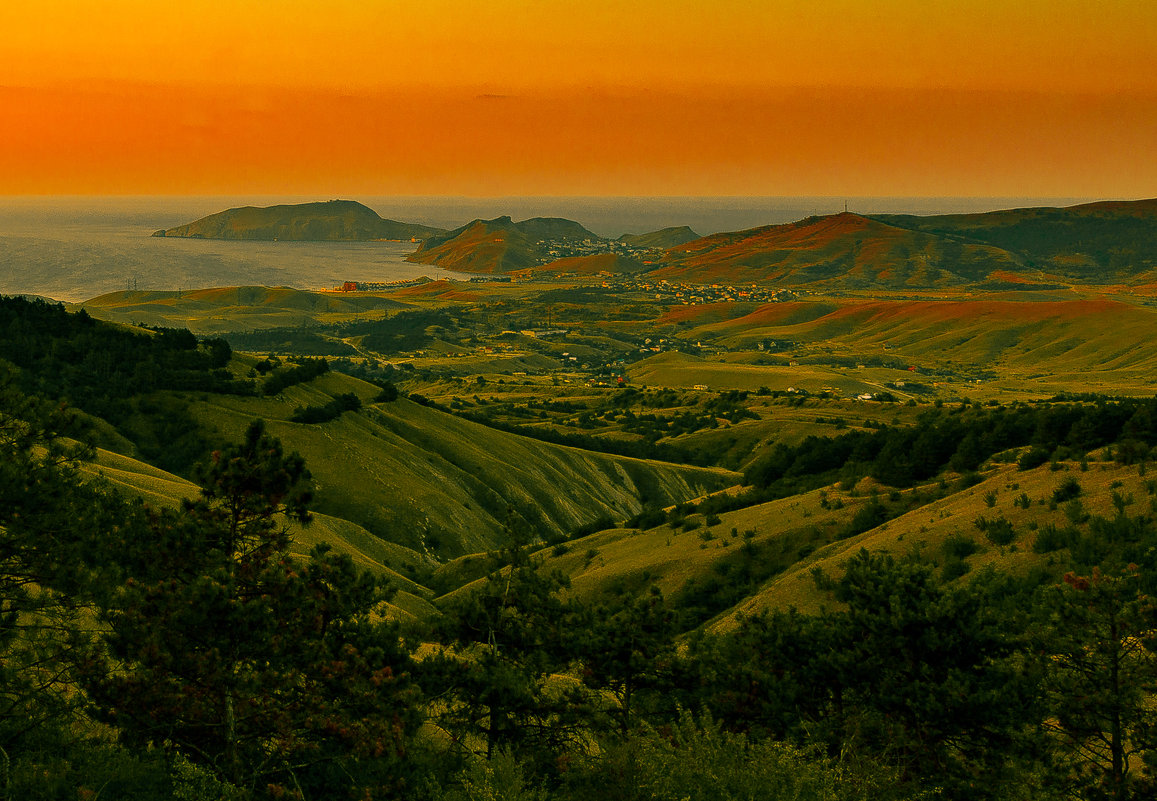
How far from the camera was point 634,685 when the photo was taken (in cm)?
2392

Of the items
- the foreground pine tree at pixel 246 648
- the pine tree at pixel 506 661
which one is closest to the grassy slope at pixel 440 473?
the pine tree at pixel 506 661

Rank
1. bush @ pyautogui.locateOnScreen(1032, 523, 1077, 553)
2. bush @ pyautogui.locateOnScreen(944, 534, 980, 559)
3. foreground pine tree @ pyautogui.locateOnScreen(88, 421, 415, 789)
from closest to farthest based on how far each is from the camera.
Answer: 1. foreground pine tree @ pyautogui.locateOnScreen(88, 421, 415, 789)
2. bush @ pyautogui.locateOnScreen(1032, 523, 1077, 553)
3. bush @ pyautogui.locateOnScreen(944, 534, 980, 559)

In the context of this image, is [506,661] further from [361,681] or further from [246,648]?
[246,648]

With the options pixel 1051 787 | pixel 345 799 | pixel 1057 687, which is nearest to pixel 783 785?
pixel 1051 787

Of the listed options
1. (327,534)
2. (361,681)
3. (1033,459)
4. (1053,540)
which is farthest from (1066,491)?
(327,534)

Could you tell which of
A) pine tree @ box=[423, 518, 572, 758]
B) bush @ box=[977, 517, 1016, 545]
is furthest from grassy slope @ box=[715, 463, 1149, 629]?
pine tree @ box=[423, 518, 572, 758]

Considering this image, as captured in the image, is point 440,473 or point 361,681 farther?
point 440,473

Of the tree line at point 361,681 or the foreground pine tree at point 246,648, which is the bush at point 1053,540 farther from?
the foreground pine tree at point 246,648

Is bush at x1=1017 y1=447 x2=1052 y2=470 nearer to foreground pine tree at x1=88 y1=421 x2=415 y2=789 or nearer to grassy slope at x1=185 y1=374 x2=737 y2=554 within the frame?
foreground pine tree at x1=88 y1=421 x2=415 y2=789

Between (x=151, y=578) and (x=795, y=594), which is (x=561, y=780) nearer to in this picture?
(x=151, y=578)

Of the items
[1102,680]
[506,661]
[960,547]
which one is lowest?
[506,661]

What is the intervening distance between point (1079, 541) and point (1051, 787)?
52.9ft

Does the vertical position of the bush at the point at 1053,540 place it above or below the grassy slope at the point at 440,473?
above

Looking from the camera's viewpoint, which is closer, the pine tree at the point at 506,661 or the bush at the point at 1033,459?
the pine tree at the point at 506,661
